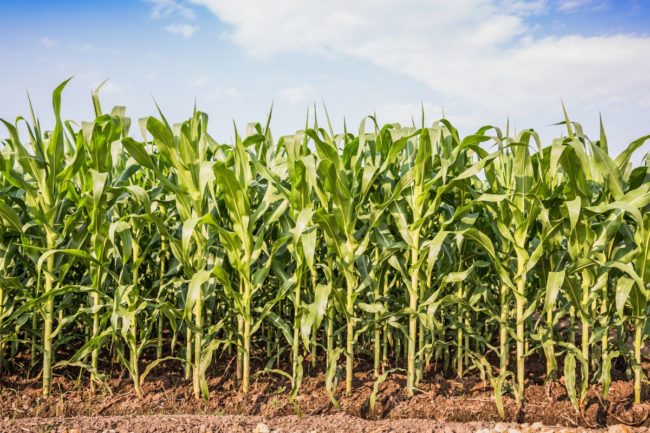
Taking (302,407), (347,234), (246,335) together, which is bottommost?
(302,407)

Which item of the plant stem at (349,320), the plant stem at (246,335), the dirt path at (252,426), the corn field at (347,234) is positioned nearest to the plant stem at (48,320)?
the corn field at (347,234)

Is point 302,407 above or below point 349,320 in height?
below

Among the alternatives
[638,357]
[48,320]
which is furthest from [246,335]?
[638,357]

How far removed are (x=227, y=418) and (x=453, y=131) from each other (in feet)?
7.32

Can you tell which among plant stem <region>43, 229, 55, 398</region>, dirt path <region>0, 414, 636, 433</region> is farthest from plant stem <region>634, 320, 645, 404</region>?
plant stem <region>43, 229, 55, 398</region>

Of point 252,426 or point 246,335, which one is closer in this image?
point 252,426

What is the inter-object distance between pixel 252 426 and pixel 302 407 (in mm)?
508

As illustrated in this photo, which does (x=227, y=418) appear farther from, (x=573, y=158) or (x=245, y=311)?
(x=573, y=158)

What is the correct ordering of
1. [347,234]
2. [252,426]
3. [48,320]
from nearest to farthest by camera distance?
[252,426]
[347,234]
[48,320]

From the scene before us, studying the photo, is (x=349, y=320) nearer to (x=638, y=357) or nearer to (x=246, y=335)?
(x=246, y=335)

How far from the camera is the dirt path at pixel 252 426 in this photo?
2.76 meters

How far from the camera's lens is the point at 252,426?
2.84 meters

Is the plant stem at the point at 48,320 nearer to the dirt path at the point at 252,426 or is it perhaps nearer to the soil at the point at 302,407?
the soil at the point at 302,407

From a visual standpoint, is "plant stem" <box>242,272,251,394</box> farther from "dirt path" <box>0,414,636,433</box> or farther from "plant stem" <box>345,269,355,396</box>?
"plant stem" <box>345,269,355,396</box>
